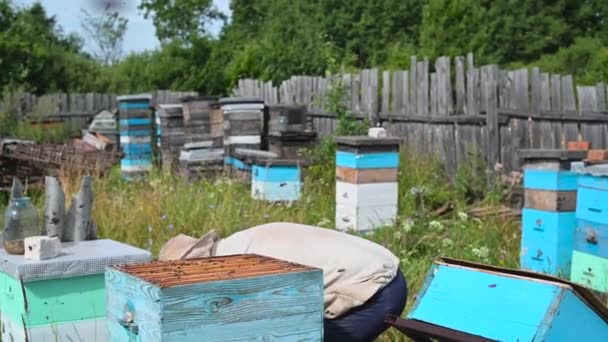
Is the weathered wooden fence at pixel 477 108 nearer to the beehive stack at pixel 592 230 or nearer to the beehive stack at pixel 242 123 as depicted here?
the beehive stack at pixel 242 123

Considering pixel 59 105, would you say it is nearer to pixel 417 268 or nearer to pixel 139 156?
pixel 139 156

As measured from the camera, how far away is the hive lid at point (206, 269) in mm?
2195

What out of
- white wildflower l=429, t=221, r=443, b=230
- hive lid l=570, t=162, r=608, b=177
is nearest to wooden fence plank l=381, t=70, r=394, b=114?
white wildflower l=429, t=221, r=443, b=230

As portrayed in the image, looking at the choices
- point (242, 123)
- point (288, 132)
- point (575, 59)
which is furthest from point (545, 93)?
point (575, 59)

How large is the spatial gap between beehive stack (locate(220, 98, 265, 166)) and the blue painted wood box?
653 centimetres

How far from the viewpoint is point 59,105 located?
52.9 ft

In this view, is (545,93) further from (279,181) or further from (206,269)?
(206,269)

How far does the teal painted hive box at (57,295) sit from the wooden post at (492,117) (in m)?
5.26

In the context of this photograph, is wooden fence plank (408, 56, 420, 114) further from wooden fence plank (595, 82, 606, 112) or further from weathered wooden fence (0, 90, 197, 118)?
weathered wooden fence (0, 90, 197, 118)

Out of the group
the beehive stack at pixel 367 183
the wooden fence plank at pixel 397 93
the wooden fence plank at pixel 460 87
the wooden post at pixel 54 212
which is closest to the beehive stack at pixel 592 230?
the beehive stack at pixel 367 183

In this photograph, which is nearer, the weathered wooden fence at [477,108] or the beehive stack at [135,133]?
the weathered wooden fence at [477,108]

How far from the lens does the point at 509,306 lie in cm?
231

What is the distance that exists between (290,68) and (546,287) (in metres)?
14.9

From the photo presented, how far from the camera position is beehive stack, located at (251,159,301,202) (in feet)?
22.8
